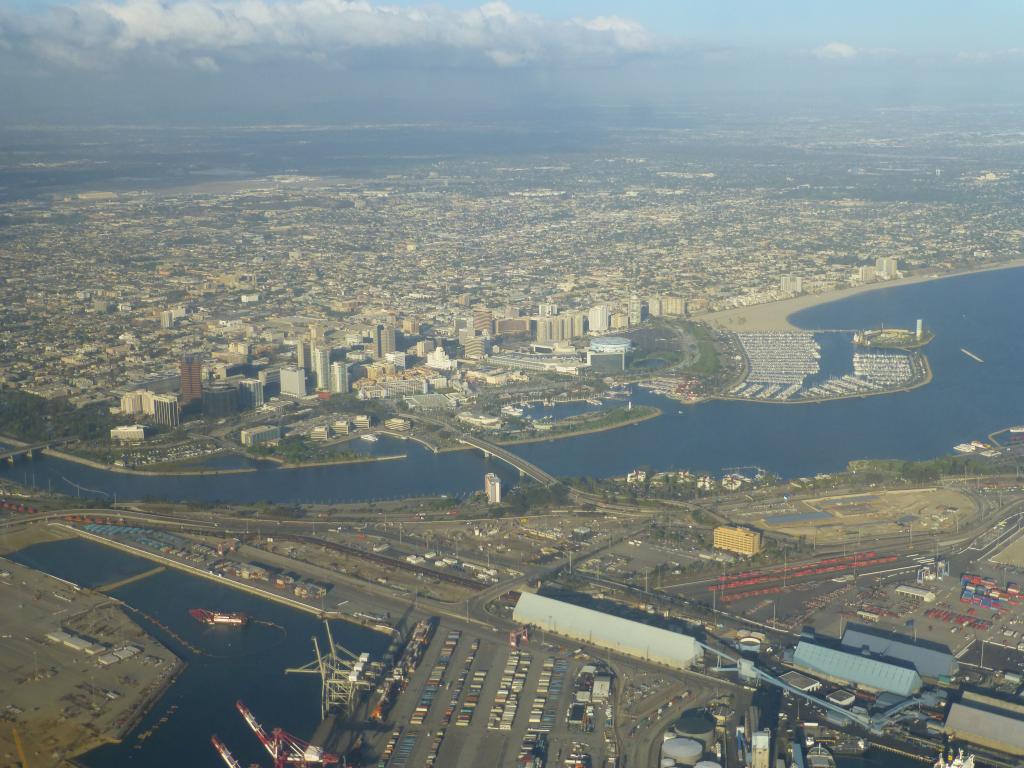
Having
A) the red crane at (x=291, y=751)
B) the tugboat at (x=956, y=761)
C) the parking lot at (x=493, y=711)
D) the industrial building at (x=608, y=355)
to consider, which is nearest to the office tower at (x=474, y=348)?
the industrial building at (x=608, y=355)

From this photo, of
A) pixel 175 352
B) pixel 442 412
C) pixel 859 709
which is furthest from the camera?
pixel 175 352

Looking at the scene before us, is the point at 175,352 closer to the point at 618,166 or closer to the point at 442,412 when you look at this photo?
the point at 442,412

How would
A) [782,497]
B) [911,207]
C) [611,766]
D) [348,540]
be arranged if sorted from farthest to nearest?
[911,207], [782,497], [348,540], [611,766]

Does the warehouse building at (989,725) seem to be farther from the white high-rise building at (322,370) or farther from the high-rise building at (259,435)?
the white high-rise building at (322,370)

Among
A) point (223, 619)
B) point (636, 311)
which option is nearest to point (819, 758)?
point (223, 619)

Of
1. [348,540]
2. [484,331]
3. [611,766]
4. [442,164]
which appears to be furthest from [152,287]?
[442,164]
